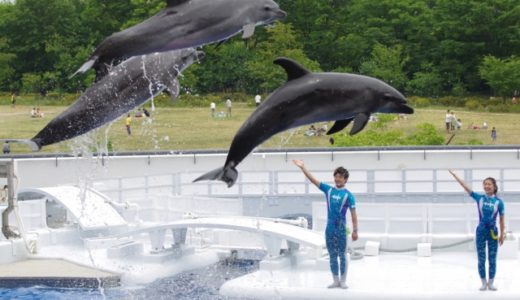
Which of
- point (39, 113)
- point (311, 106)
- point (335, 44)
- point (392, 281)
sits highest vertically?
point (335, 44)

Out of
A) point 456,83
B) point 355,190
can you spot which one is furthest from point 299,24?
point 355,190

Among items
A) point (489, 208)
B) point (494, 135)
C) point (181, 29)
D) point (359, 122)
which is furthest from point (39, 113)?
point (181, 29)

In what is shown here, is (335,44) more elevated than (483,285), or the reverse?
(335,44)

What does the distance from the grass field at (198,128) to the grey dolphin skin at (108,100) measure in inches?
1360

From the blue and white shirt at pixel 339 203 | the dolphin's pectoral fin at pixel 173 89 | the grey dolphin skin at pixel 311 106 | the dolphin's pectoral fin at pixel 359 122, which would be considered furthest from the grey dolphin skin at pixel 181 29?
the blue and white shirt at pixel 339 203

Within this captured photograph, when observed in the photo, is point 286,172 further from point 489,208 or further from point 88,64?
point 88,64

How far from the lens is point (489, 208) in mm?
13359

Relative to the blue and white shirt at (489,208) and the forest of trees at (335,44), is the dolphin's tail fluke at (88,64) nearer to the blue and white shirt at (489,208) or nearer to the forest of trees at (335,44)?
the blue and white shirt at (489,208)

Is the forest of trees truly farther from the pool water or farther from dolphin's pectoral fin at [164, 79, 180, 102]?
dolphin's pectoral fin at [164, 79, 180, 102]

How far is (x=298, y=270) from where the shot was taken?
51.4 feet

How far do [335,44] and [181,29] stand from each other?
50346mm

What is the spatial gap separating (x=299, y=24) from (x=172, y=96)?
2018 inches

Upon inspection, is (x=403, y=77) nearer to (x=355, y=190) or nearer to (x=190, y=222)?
(x=355, y=190)

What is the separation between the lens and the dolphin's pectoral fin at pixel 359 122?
775cm
